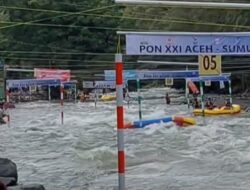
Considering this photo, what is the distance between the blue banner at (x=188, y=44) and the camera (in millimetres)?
8172

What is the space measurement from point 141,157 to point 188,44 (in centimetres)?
1017

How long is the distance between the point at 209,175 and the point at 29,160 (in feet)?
19.7

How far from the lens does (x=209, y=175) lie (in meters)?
14.3

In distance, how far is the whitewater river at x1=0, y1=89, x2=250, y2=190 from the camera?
13562 mm

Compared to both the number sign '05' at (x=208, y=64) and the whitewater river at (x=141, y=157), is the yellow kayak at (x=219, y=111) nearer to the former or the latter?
the whitewater river at (x=141, y=157)

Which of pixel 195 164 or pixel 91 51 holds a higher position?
pixel 91 51

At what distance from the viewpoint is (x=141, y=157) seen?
59.9 ft

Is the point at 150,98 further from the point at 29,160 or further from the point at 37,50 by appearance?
the point at 29,160

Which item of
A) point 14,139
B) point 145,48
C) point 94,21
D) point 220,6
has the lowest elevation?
point 14,139

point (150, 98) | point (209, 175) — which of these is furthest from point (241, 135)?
point (150, 98)

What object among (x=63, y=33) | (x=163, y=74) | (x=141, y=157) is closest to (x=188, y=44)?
(x=141, y=157)

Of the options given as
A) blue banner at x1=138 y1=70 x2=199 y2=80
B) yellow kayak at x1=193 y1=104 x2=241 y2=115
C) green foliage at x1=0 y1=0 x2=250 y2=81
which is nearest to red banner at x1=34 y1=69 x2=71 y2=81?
green foliage at x1=0 y1=0 x2=250 y2=81

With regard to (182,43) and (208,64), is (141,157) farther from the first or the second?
(182,43)

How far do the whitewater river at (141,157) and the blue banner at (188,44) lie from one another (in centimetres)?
428
